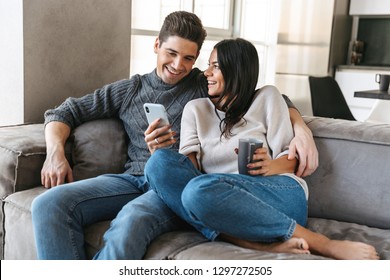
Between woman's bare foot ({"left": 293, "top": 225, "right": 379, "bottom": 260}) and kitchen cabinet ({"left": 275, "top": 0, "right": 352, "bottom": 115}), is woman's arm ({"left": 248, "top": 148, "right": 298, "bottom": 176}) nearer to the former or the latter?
woman's bare foot ({"left": 293, "top": 225, "right": 379, "bottom": 260})

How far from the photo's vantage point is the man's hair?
1.52 metres

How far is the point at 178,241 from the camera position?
45.2 inches

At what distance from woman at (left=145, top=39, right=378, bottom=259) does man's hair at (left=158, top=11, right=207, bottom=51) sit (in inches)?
6.5

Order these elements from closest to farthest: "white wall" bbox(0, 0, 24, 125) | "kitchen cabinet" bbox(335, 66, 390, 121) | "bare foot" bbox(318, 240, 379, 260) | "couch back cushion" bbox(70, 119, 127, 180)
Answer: "bare foot" bbox(318, 240, 379, 260) → "couch back cushion" bbox(70, 119, 127, 180) → "white wall" bbox(0, 0, 24, 125) → "kitchen cabinet" bbox(335, 66, 390, 121)

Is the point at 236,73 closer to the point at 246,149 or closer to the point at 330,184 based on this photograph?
the point at 246,149

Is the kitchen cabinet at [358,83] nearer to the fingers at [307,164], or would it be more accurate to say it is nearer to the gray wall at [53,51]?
the gray wall at [53,51]

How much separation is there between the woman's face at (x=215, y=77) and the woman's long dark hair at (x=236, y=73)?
12 millimetres

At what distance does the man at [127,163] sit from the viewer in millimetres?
1171

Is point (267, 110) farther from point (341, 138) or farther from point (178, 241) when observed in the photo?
point (178, 241)

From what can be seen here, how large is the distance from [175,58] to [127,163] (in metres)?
0.39

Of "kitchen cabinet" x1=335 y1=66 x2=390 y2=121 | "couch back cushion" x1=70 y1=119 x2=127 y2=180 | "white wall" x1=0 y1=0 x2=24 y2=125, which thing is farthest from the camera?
"kitchen cabinet" x1=335 y1=66 x2=390 y2=121

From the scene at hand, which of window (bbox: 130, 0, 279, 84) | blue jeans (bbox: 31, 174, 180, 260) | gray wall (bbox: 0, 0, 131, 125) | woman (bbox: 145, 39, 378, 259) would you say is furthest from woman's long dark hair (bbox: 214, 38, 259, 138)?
window (bbox: 130, 0, 279, 84)

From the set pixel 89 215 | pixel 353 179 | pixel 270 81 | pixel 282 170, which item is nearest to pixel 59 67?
pixel 89 215
